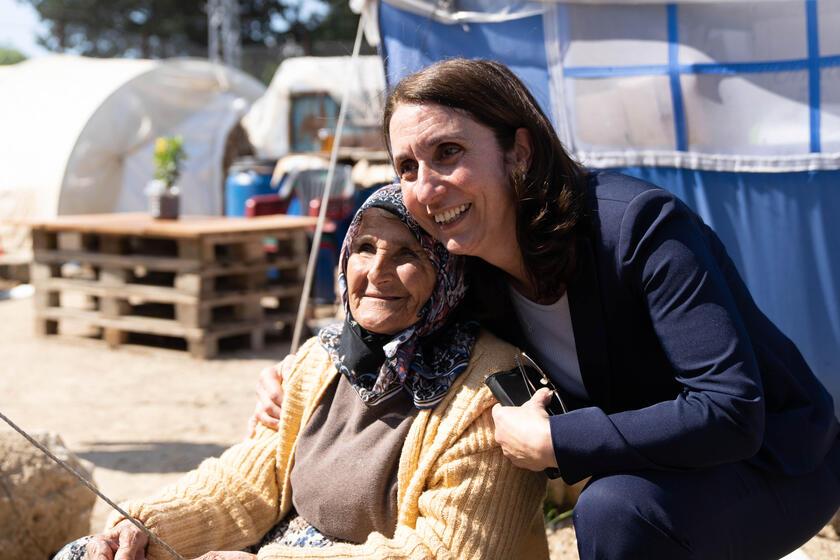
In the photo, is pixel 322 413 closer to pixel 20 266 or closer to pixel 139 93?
pixel 20 266

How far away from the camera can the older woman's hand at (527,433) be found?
1849 mm

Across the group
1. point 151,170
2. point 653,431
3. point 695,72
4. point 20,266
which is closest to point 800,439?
point 653,431

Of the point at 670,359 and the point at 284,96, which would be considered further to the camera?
the point at 284,96

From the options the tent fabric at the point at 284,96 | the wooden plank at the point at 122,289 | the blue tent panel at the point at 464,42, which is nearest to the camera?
the blue tent panel at the point at 464,42

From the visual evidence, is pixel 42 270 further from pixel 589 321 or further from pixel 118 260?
pixel 589 321

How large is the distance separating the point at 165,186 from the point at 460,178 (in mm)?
6017

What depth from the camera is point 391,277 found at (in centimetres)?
214

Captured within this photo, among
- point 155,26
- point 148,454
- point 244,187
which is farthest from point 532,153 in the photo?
point 155,26

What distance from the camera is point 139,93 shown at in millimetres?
13406

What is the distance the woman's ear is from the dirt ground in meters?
1.83

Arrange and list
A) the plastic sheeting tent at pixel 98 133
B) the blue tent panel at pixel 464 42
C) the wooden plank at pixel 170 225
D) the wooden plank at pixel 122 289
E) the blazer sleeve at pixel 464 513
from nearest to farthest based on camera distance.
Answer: the blazer sleeve at pixel 464 513, the blue tent panel at pixel 464 42, the wooden plank at pixel 170 225, the wooden plank at pixel 122 289, the plastic sheeting tent at pixel 98 133

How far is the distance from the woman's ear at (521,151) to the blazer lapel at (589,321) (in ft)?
0.65

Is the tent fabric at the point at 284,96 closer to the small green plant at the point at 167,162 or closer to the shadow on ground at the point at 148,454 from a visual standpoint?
the small green plant at the point at 167,162

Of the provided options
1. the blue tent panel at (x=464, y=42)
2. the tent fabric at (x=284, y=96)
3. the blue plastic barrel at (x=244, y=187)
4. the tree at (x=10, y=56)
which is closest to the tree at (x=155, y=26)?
the tree at (x=10, y=56)
